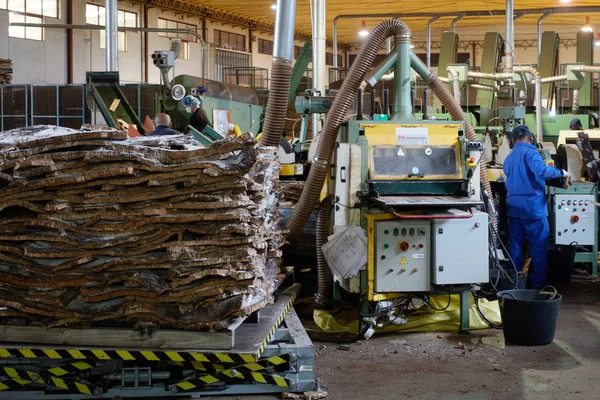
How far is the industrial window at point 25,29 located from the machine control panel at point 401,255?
15.1 m

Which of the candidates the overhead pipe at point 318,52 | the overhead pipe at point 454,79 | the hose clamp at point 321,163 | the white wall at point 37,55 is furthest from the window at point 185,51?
the hose clamp at point 321,163

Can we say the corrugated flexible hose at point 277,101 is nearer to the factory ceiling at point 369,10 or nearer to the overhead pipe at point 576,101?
the overhead pipe at point 576,101

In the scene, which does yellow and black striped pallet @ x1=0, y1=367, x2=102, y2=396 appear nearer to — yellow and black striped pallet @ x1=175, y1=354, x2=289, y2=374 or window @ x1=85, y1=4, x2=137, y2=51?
yellow and black striped pallet @ x1=175, y1=354, x2=289, y2=374

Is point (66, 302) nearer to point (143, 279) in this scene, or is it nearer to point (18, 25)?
point (143, 279)

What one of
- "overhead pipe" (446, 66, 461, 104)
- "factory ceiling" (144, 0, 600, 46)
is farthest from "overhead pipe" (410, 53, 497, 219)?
"factory ceiling" (144, 0, 600, 46)

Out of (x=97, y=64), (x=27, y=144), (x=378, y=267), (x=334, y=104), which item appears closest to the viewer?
(x=27, y=144)

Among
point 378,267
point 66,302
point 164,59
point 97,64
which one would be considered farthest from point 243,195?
point 97,64

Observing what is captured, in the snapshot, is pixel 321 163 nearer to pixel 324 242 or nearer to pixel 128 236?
pixel 324 242

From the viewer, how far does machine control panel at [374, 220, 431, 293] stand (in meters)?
6.08

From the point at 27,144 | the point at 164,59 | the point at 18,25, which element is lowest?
the point at 27,144

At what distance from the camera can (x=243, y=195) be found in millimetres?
4715

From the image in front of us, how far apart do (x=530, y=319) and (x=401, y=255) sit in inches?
A: 44.5

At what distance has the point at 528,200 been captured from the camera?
25.7 ft

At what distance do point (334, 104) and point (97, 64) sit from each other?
15451 millimetres
